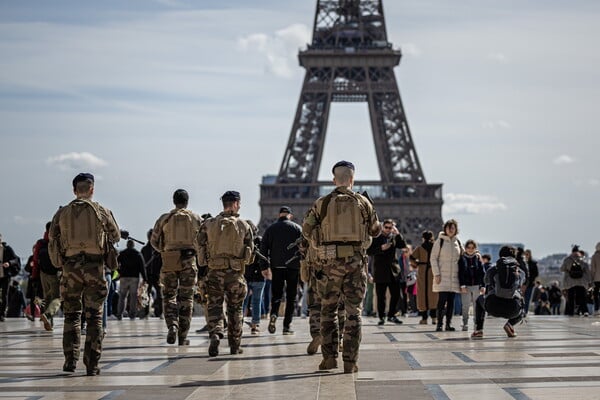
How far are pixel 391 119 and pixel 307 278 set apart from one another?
75.8 meters

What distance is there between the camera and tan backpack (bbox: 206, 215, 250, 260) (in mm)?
14562

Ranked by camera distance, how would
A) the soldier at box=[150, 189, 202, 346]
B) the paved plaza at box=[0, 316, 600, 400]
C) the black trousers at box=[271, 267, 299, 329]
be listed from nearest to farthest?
the paved plaza at box=[0, 316, 600, 400]
the soldier at box=[150, 189, 202, 346]
the black trousers at box=[271, 267, 299, 329]

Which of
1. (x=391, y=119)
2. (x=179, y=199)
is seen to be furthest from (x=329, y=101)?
(x=179, y=199)

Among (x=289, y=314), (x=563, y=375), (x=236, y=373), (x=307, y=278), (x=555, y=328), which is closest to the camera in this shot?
(x=563, y=375)

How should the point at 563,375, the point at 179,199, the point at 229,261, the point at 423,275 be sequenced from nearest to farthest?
the point at 563,375
the point at 229,261
the point at 179,199
the point at 423,275

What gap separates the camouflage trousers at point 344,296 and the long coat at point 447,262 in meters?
7.31

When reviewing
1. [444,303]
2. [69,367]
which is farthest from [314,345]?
[444,303]

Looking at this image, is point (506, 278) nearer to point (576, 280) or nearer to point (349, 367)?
point (349, 367)

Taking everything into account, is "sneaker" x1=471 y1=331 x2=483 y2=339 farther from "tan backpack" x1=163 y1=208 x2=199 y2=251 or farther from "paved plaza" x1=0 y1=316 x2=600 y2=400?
"tan backpack" x1=163 y1=208 x2=199 y2=251

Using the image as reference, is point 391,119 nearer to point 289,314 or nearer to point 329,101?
point 329,101

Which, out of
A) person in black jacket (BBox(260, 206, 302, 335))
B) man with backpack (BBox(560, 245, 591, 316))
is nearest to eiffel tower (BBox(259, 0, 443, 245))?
man with backpack (BBox(560, 245, 591, 316))

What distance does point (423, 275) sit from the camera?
75.2 ft

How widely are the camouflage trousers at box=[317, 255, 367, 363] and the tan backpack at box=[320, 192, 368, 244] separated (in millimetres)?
209

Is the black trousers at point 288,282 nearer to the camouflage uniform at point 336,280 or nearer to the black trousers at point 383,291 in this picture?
the black trousers at point 383,291
